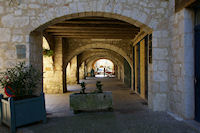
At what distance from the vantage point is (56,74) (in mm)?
7344

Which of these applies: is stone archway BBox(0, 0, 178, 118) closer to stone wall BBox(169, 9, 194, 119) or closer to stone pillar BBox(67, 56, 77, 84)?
stone wall BBox(169, 9, 194, 119)

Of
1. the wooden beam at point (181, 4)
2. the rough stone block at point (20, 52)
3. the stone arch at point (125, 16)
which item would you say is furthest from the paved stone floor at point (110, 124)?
the wooden beam at point (181, 4)

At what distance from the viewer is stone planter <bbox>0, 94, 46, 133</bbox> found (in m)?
2.77

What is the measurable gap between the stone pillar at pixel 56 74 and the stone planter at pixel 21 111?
Answer: 4.22 meters

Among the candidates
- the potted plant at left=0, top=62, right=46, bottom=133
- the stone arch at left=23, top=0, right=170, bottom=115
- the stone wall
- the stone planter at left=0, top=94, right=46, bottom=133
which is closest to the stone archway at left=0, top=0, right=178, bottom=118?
the stone arch at left=23, top=0, right=170, bottom=115

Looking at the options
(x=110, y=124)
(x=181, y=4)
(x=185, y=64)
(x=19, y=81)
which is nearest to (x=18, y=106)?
(x=19, y=81)

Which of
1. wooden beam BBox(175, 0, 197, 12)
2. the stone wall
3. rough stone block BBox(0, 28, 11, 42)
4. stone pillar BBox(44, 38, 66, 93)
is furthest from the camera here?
stone pillar BBox(44, 38, 66, 93)

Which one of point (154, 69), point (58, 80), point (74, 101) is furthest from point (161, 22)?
point (58, 80)

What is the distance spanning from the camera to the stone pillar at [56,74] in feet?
24.0

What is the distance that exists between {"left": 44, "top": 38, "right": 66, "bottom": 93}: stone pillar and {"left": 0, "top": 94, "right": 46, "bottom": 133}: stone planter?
4.22m

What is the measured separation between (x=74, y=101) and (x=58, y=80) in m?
3.66

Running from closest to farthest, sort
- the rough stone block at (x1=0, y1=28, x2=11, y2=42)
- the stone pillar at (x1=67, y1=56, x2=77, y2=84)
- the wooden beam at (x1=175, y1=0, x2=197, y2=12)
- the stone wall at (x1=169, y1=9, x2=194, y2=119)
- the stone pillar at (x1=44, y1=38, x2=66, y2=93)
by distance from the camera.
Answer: the wooden beam at (x1=175, y1=0, x2=197, y2=12)
the stone wall at (x1=169, y1=9, x2=194, y2=119)
the rough stone block at (x1=0, y1=28, x2=11, y2=42)
the stone pillar at (x1=44, y1=38, x2=66, y2=93)
the stone pillar at (x1=67, y1=56, x2=77, y2=84)

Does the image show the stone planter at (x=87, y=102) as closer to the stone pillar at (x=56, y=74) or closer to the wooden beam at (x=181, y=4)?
the wooden beam at (x=181, y=4)

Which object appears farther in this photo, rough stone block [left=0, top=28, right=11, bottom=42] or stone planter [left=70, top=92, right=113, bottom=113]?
stone planter [left=70, top=92, right=113, bottom=113]
